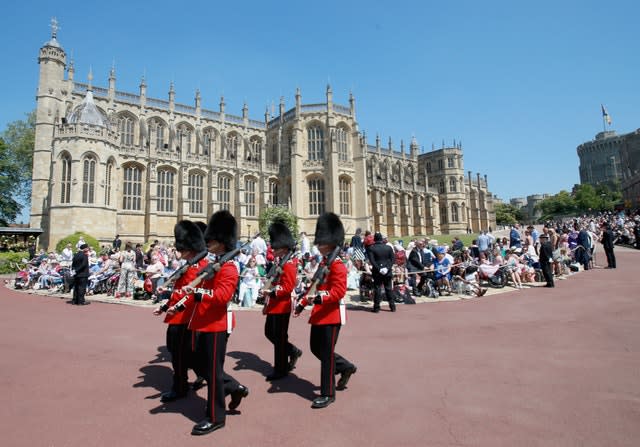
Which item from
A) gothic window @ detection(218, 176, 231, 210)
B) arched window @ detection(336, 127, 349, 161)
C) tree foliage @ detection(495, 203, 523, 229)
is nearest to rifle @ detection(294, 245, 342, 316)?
gothic window @ detection(218, 176, 231, 210)

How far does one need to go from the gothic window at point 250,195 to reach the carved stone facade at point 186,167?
0.35ft

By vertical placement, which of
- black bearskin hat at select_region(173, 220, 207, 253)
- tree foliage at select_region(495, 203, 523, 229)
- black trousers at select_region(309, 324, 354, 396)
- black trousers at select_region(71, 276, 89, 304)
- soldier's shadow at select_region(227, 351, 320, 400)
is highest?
tree foliage at select_region(495, 203, 523, 229)

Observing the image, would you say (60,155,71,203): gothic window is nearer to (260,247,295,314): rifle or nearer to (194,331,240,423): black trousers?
(260,247,295,314): rifle

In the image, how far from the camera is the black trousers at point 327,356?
3.96 m

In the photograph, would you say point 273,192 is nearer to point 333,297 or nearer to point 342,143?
point 342,143

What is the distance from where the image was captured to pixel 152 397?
419cm

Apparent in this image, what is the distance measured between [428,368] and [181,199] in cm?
3136

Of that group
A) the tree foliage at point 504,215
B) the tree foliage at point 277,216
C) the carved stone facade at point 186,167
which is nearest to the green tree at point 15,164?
the carved stone facade at point 186,167

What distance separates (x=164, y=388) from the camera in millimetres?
4496

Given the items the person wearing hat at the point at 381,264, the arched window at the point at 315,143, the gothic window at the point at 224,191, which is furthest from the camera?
the arched window at the point at 315,143

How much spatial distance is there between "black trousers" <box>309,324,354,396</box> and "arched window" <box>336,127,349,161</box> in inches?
1389

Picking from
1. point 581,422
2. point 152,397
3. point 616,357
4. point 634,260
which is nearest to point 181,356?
point 152,397

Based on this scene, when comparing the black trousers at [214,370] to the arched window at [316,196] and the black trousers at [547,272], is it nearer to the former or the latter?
the black trousers at [547,272]

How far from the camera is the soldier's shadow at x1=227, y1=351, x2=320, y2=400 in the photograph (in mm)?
4340
